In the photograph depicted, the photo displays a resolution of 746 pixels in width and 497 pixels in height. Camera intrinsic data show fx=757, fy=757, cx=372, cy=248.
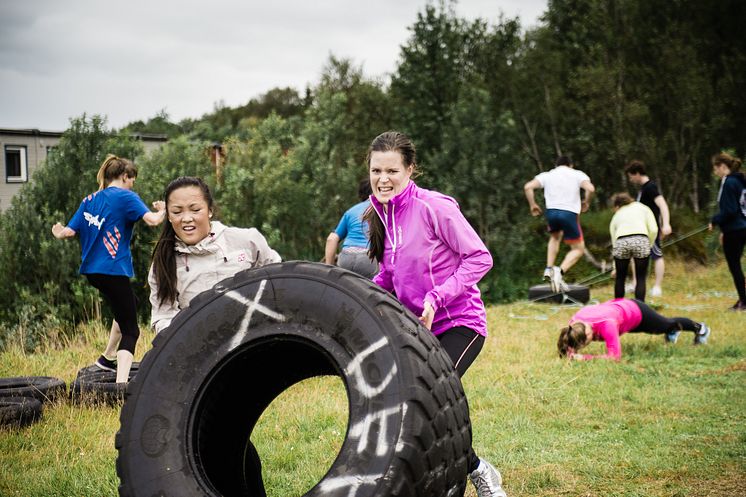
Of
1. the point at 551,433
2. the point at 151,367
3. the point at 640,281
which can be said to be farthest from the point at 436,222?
the point at 640,281

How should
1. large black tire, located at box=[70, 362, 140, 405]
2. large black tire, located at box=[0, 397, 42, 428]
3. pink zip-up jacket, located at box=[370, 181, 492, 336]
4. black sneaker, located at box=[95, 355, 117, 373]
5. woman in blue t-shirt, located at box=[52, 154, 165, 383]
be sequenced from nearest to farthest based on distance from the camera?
pink zip-up jacket, located at box=[370, 181, 492, 336] → large black tire, located at box=[0, 397, 42, 428] → large black tire, located at box=[70, 362, 140, 405] → woman in blue t-shirt, located at box=[52, 154, 165, 383] → black sneaker, located at box=[95, 355, 117, 373]

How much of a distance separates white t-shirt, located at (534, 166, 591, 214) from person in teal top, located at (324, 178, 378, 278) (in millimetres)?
4403

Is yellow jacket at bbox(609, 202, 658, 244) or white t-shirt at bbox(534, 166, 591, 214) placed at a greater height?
white t-shirt at bbox(534, 166, 591, 214)

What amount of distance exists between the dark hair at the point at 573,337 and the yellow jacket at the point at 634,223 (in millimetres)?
2682

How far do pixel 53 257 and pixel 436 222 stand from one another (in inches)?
417

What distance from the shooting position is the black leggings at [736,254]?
10.9m

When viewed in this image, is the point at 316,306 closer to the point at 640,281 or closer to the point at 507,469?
the point at 507,469

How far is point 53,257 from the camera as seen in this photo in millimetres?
12695

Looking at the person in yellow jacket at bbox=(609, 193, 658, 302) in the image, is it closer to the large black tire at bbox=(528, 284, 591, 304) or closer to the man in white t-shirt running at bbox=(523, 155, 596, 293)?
the man in white t-shirt running at bbox=(523, 155, 596, 293)

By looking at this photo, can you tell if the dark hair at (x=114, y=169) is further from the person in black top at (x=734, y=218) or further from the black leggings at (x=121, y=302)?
the person in black top at (x=734, y=218)

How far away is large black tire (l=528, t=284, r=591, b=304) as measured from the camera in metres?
13.1

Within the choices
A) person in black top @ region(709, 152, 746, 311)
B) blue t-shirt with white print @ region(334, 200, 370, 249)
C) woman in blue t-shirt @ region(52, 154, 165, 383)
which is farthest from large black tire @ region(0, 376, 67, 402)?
person in black top @ region(709, 152, 746, 311)

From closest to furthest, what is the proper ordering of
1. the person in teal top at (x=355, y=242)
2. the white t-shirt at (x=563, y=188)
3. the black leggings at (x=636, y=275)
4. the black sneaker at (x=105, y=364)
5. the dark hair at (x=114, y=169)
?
the dark hair at (x=114, y=169)
the black sneaker at (x=105, y=364)
the person in teal top at (x=355, y=242)
the black leggings at (x=636, y=275)
the white t-shirt at (x=563, y=188)

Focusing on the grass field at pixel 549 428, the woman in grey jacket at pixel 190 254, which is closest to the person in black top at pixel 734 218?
the grass field at pixel 549 428
